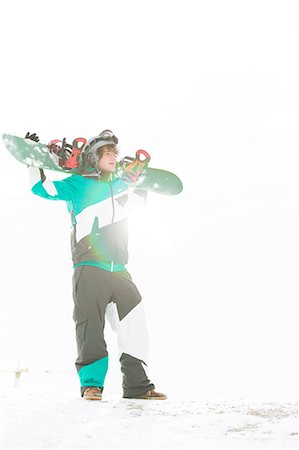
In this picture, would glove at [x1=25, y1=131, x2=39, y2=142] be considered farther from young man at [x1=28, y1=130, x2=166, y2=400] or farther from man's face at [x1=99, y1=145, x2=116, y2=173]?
man's face at [x1=99, y1=145, x2=116, y2=173]

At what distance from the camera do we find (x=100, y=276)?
3.52 meters

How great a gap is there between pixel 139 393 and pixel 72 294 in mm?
776

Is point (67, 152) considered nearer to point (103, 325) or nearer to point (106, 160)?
point (106, 160)

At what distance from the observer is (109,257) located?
359 centimetres

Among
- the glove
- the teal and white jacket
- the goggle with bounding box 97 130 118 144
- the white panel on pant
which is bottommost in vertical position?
the white panel on pant

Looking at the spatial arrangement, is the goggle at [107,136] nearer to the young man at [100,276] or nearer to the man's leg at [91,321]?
the young man at [100,276]

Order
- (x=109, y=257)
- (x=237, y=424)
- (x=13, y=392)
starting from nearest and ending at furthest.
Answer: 1. (x=237, y=424)
2. (x=13, y=392)
3. (x=109, y=257)

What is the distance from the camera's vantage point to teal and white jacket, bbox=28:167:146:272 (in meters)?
3.57

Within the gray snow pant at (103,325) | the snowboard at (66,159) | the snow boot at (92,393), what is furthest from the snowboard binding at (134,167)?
the snow boot at (92,393)

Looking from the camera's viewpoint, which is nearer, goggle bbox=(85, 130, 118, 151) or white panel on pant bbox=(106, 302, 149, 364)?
white panel on pant bbox=(106, 302, 149, 364)

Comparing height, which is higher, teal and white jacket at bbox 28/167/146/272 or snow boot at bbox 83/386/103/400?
teal and white jacket at bbox 28/167/146/272

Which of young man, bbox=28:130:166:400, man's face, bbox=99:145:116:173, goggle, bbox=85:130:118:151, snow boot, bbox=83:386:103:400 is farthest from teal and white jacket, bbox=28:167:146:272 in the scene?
snow boot, bbox=83:386:103:400


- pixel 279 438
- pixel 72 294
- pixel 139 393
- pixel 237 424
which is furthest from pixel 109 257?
pixel 279 438

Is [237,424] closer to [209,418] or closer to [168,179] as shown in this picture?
[209,418]
